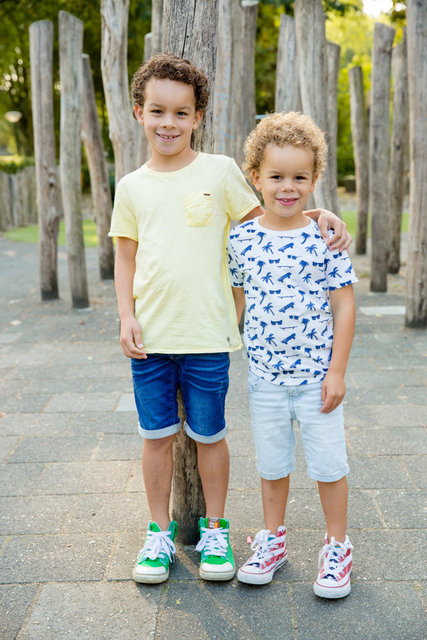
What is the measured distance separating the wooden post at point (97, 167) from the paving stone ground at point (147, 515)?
2.97 m

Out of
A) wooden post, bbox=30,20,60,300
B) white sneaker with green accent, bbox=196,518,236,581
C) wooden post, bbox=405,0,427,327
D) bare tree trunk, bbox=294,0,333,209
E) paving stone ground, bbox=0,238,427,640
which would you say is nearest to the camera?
paving stone ground, bbox=0,238,427,640

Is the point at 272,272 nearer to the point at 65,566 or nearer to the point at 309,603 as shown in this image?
the point at 309,603

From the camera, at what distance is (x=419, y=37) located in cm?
548

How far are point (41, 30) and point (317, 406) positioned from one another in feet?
19.0

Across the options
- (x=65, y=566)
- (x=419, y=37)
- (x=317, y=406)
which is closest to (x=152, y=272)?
(x=317, y=406)

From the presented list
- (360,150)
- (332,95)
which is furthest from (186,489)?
(360,150)

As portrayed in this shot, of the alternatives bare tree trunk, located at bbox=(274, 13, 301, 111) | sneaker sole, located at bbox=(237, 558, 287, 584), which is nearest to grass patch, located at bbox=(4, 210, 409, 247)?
bare tree trunk, located at bbox=(274, 13, 301, 111)

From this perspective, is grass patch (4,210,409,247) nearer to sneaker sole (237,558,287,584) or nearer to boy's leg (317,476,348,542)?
boy's leg (317,476,348,542)

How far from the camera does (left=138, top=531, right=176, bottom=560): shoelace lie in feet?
8.30

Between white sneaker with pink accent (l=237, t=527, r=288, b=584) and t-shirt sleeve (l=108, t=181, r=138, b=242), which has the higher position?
t-shirt sleeve (l=108, t=181, r=138, b=242)

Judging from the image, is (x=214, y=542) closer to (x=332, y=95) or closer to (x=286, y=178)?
(x=286, y=178)

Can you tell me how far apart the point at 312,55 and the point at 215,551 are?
4865 mm

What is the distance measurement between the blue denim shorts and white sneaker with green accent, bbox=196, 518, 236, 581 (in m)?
0.33

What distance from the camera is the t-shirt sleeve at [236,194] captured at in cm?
245
